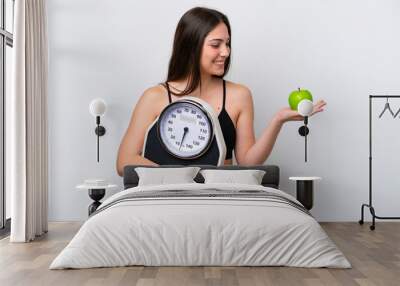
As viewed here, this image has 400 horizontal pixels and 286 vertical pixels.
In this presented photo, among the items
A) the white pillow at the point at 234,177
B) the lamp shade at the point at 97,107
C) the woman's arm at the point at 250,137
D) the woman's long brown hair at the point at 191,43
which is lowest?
the white pillow at the point at 234,177

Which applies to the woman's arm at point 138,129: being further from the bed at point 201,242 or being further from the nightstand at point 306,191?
the bed at point 201,242

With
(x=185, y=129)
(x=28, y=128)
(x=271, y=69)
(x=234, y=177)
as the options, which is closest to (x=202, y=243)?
(x=234, y=177)

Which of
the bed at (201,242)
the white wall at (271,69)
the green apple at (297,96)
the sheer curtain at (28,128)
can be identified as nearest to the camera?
the bed at (201,242)

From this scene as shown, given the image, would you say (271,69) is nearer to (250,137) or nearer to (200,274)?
(250,137)

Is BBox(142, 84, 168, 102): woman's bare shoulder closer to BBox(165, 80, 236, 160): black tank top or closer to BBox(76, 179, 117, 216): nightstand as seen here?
BBox(165, 80, 236, 160): black tank top

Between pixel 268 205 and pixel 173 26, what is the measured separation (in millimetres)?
3055

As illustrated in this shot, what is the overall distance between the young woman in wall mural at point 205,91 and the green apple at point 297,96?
0.32 meters

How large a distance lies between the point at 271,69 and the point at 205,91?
78cm

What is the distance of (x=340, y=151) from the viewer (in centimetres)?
687

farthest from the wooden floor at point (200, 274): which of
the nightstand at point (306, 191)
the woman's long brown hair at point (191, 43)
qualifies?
the woman's long brown hair at point (191, 43)

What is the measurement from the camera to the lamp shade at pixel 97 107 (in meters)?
6.55

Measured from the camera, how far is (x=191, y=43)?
21.9ft

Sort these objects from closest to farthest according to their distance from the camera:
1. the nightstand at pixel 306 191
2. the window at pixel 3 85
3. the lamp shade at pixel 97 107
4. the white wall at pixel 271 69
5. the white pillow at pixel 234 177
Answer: the white pillow at pixel 234 177, the window at pixel 3 85, the nightstand at pixel 306 191, the lamp shade at pixel 97 107, the white wall at pixel 271 69

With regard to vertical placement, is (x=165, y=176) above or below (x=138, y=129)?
below
